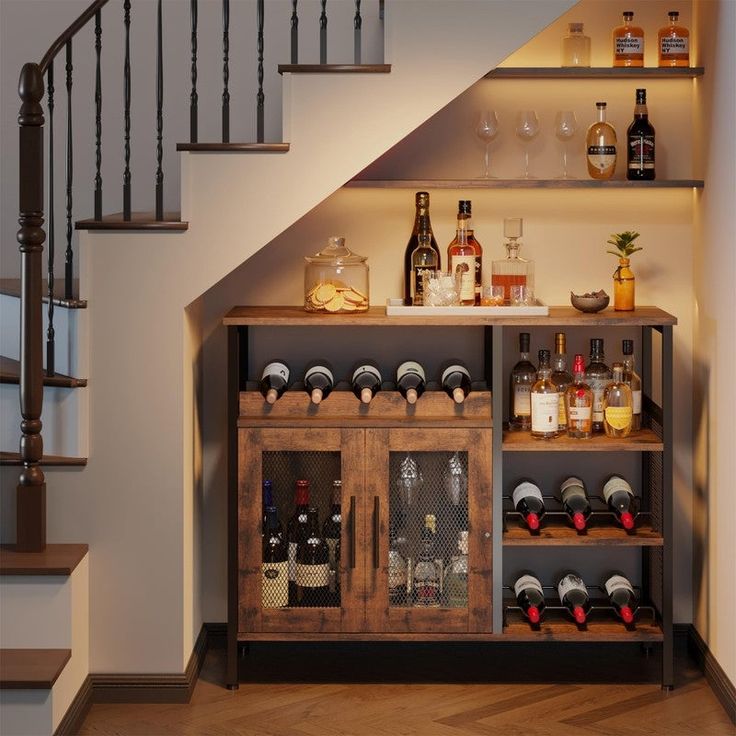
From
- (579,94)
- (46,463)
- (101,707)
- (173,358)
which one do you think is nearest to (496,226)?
(579,94)

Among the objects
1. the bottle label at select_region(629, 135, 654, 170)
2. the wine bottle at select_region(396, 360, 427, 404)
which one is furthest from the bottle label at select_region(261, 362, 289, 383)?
the bottle label at select_region(629, 135, 654, 170)

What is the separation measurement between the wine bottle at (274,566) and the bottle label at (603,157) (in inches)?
60.9

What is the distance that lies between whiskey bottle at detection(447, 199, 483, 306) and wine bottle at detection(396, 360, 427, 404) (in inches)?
11.1

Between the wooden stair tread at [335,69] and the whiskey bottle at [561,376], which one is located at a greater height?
the wooden stair tread at [335,69]

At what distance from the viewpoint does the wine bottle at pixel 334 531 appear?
4.03m

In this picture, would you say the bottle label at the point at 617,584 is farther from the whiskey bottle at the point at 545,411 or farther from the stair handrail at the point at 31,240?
the stair handrail at the point at 31,240

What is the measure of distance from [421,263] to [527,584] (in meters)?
1.13

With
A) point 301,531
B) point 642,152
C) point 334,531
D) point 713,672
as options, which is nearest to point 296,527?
point 301,531

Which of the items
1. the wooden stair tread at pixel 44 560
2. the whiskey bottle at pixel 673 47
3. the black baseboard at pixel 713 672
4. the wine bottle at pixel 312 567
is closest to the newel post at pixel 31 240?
the wooden stair tread at pixel 44 560

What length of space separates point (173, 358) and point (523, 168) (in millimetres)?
1391

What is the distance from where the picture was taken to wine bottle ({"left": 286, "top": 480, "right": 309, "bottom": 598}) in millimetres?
4023

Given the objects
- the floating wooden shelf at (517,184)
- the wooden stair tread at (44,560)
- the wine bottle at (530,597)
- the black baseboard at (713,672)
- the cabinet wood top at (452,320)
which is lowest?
the black baseboard at (713,672)

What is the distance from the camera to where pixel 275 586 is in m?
4.05

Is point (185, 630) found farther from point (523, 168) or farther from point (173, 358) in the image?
point (523, 168)
